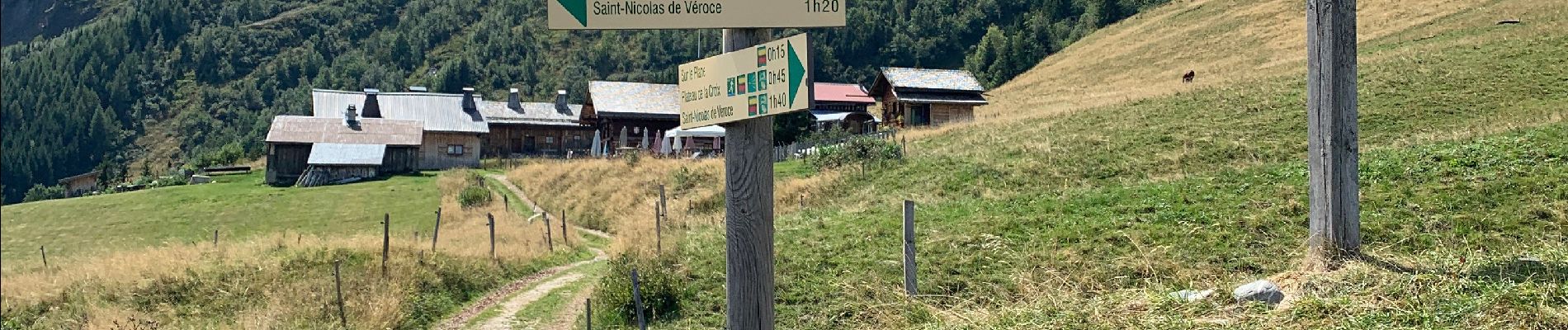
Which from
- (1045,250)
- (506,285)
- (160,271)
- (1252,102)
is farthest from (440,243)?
(1252,102)

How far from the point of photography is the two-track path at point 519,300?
16125 mm

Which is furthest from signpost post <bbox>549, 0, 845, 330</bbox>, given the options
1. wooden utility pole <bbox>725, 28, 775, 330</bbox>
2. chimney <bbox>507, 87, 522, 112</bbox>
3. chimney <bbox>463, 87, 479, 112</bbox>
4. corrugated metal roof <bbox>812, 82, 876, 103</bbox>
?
corrugated metal roof <bbox>812, 82, 876, 103</bbox>

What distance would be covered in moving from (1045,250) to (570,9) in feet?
27.8

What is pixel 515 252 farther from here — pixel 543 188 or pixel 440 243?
pixel 543 188

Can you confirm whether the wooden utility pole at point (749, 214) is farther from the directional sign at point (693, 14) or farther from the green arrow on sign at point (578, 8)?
the green arrow on sign at point (578, 8)

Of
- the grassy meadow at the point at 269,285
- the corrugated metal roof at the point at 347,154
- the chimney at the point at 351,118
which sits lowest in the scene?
the grassy meadow at the point at 269,285

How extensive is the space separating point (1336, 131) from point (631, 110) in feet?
192

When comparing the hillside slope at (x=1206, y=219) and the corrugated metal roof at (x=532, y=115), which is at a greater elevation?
the corrugated metal roof at (x=532, y=115)

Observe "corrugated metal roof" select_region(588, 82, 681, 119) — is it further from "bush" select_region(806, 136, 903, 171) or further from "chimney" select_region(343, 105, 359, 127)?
"bush" select_region(806, 136, 903, 171)

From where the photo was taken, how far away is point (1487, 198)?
1338cm

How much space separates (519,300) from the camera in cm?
1812

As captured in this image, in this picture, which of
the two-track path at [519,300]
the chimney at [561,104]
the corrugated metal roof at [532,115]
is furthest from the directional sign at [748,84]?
the chimney at [561,104]

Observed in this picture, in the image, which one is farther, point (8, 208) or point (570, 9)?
point (8, 208)

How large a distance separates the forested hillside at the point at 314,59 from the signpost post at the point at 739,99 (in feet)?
356
